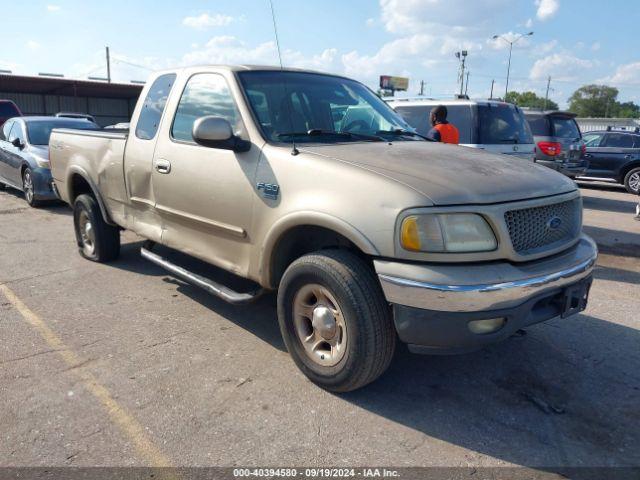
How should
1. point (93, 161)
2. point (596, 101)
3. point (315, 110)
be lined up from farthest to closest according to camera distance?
1. point (596, 101)
2. point (93, 161)
3. point (315, 110)

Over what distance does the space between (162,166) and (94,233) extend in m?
2.02

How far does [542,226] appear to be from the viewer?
315 centimetres

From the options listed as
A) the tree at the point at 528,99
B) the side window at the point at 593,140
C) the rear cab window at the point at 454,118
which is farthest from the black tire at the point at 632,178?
the tree at the point at 528,99

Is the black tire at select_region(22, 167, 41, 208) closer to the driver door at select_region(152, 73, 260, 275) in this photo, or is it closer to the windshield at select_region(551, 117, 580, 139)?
the driver door at select_region(152, 73, 260, 275)

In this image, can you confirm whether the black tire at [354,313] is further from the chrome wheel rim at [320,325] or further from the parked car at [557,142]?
the parked car at [557,142]

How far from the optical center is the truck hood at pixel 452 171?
290 cm

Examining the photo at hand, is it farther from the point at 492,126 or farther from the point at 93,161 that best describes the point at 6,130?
the point at 492,126

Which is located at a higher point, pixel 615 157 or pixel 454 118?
pixel 454 118

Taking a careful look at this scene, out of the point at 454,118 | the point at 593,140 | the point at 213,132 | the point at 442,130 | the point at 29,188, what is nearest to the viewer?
the point at 213,132

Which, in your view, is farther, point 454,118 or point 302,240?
point 454,118

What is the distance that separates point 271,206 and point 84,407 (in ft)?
5.34

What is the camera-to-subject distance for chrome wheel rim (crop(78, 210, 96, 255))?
600 cm

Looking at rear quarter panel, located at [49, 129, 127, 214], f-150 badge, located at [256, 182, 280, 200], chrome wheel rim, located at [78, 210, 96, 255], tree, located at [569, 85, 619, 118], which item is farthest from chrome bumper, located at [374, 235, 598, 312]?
tree, located at [569, 85, 619, 118]

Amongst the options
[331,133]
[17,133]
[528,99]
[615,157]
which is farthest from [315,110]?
[528,99]
